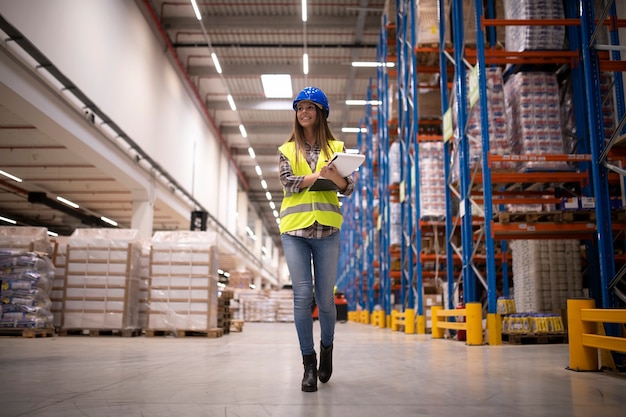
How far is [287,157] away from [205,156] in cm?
2201

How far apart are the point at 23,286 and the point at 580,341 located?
8.26 meters

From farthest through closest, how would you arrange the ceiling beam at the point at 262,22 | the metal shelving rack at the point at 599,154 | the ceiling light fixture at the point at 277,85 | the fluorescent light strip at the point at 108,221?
the fluorescent light strip at the point at 108,221
the ceiling light fixture at the point at 277,85
the ceiling beam at the point at 262,22
the metal shelving rack at the point at 599,154

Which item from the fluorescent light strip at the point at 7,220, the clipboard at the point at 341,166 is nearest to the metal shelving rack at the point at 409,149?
the clipboard at the point at 341,166

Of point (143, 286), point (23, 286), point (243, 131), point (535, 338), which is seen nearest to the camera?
point (535, 338)

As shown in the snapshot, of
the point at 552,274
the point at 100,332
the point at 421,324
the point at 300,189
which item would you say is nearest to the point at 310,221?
the point at 300,189

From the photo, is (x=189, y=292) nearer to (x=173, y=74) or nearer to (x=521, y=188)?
(x=521, y=188)

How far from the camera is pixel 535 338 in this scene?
7055 mm

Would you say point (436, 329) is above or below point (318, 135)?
below

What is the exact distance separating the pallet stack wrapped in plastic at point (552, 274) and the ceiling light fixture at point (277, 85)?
14.8 meters

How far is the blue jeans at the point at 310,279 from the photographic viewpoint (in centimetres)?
332

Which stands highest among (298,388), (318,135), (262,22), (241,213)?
(262,22)

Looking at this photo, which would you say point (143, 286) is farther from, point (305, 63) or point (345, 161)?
point (305, 63)

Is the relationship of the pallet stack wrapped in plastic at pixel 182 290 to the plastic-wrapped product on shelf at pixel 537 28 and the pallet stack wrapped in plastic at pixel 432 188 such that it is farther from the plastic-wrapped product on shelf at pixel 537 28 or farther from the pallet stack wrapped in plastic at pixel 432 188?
the plastic-wrapped product on shelf at pixel 537 28

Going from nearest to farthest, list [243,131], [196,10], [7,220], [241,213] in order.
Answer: [196,10], [7,220], [243,131], [241,213]
